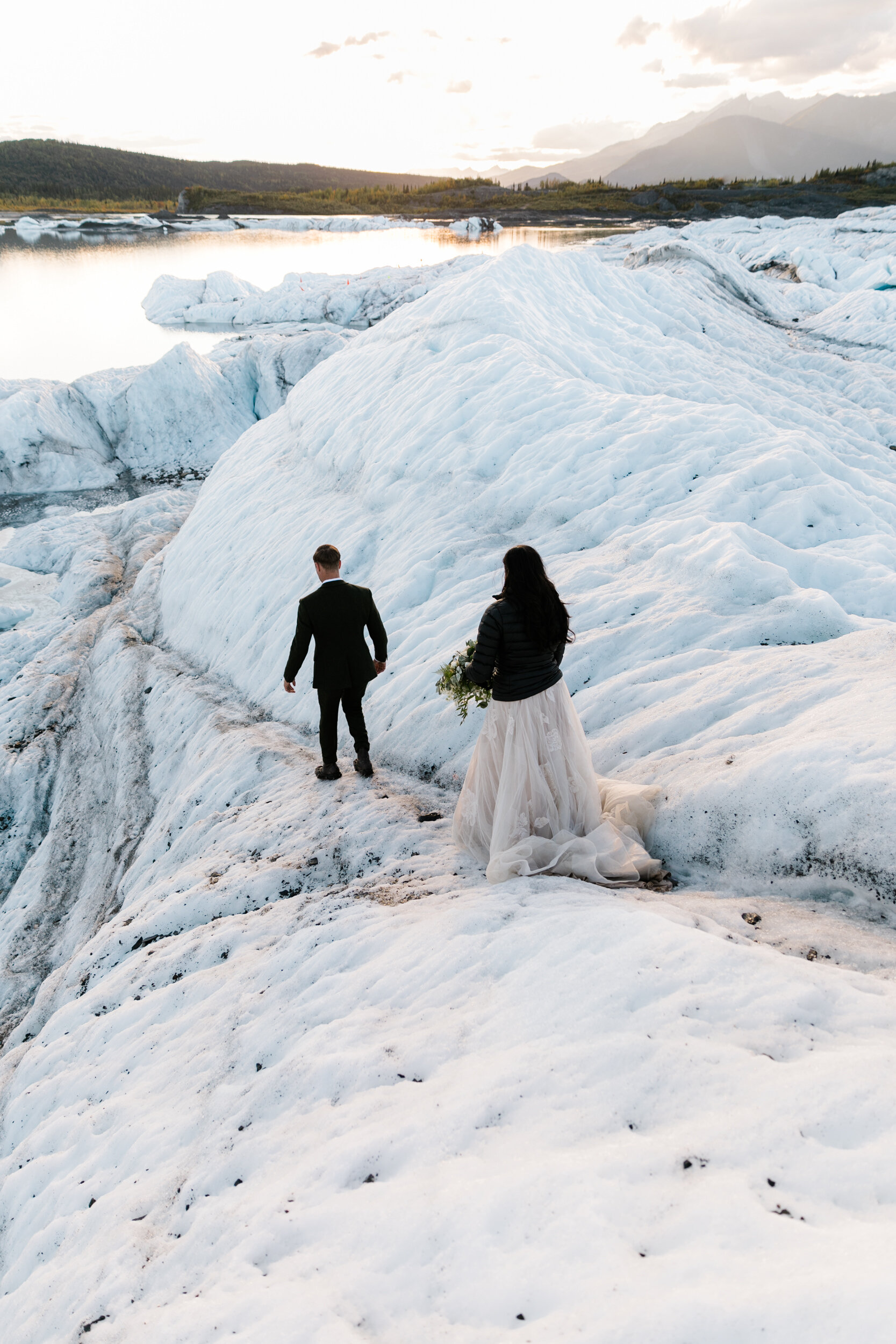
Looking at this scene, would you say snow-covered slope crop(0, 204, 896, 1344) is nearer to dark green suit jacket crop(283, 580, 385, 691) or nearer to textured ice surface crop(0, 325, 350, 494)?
dark green suit jacket crop(283, 580, 385, 691)

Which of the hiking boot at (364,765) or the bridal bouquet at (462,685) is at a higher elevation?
the bridal bouquet at (462,685)

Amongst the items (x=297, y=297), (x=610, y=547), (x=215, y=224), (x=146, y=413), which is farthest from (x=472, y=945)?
(x=215, y=224)

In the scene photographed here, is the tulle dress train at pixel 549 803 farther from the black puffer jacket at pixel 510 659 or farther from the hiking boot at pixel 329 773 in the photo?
the hiking boot at pixel 329 773

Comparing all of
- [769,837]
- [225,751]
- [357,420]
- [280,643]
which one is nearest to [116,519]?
[357,420]

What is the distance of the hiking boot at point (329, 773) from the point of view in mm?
6645

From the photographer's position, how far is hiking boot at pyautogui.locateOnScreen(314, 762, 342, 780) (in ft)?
21.8

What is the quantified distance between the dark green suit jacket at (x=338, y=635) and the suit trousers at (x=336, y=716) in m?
0.07

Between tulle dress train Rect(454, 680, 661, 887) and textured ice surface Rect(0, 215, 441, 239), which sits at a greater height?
textured ice surface Rect(0, 215, 441, 239)

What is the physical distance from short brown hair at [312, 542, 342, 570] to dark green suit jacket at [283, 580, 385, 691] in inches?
6.1

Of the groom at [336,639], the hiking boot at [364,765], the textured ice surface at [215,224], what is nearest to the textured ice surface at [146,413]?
the hiking boot at [364,765]

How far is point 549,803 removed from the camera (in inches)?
176

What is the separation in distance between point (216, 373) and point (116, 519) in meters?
13.0

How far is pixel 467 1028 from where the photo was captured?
10.7 ft

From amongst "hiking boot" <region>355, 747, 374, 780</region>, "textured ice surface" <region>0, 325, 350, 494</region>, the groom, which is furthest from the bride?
"textured ice surface" <region>0, 325, 350, 494</region>
